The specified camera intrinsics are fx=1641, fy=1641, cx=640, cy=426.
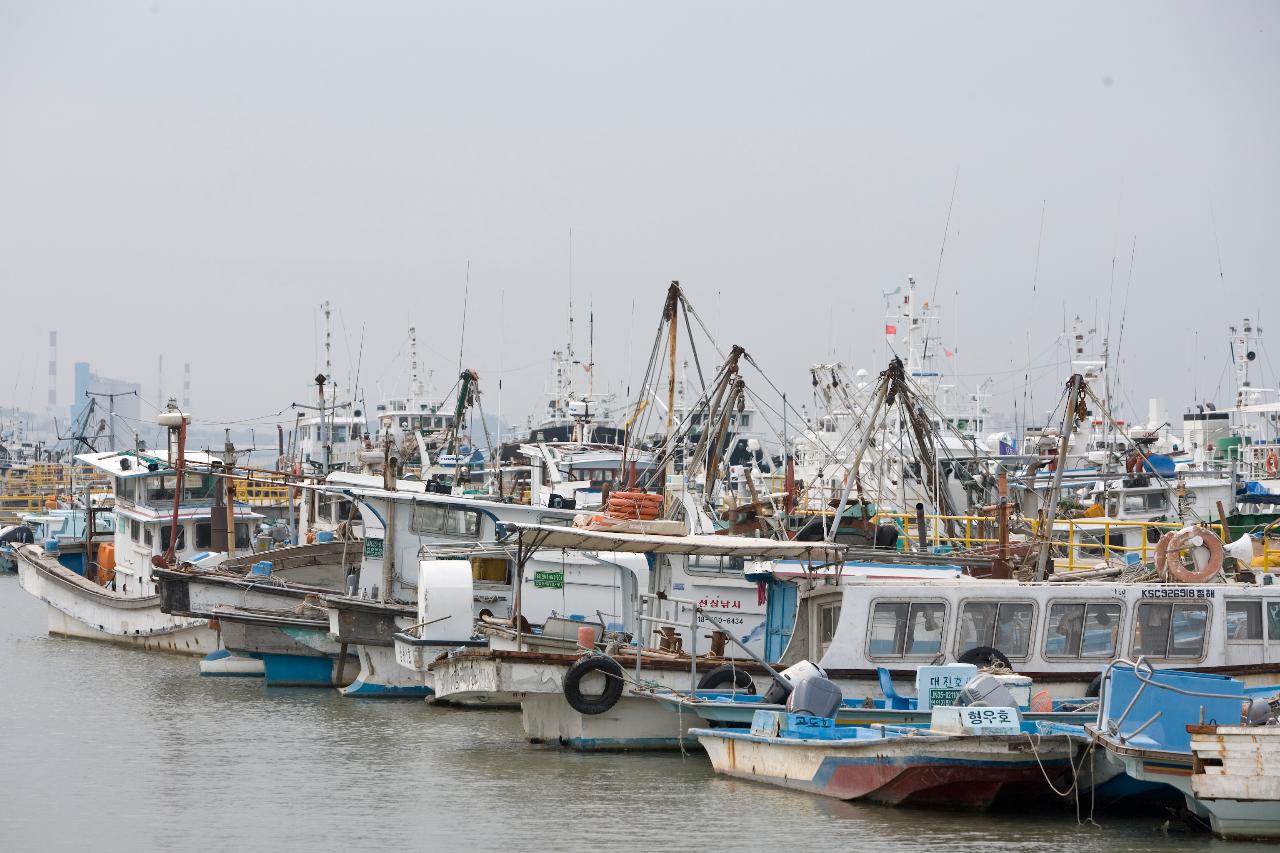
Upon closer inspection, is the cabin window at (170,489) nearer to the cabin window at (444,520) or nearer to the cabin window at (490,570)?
the cabin window at (444,520)

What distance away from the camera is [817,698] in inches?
734

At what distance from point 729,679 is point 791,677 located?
2.15 m

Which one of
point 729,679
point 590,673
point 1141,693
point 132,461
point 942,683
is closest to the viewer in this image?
point 1141,693

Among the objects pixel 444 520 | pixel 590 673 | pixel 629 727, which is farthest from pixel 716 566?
pixel 444 520

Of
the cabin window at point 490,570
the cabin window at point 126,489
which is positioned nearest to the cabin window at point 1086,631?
the cabin window at point 490,570

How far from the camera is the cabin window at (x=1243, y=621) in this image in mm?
20234

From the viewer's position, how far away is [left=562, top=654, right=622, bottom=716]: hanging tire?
20.8m

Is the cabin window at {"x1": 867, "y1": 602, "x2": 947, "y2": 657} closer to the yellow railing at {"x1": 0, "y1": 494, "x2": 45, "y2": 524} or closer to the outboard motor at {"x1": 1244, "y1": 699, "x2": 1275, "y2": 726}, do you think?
the outboard motor at {"x1": 1244, "y1": 699, "x2": 1275, "y2": 726}

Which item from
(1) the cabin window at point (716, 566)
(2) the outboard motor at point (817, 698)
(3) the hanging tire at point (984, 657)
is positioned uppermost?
(1) the cabin window at point (716, 566)

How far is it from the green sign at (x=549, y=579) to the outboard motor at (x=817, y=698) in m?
8.70

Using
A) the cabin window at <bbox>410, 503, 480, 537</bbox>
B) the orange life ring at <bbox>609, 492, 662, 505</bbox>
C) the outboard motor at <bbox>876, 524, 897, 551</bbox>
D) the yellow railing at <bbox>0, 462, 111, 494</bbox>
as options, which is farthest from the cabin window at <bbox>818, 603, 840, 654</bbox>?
the yellow railing at <bbox>0, 462, 111, 494</bbox>

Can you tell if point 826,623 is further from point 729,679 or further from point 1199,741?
point 1199,741

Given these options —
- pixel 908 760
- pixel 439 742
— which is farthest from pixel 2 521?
pixel 908 760

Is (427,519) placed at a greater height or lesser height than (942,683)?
greater
